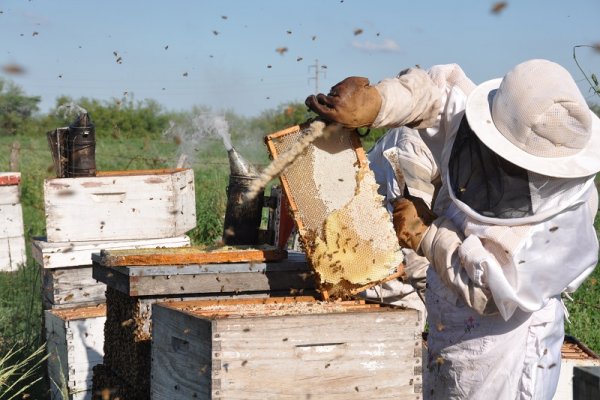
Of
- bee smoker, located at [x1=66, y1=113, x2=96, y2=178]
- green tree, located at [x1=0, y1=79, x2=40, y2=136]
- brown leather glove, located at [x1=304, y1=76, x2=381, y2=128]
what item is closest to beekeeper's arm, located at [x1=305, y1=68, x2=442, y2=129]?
brown leather glove, located at [x1=304, y1=76, x2=381, y2=128]

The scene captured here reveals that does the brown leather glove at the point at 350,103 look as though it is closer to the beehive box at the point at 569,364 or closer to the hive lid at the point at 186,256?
the hive lid at the point at 186,256

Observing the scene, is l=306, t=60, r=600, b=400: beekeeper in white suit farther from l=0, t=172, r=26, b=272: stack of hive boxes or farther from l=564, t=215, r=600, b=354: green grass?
l=0, t=172, r=26, b=272: stack of hive boxes

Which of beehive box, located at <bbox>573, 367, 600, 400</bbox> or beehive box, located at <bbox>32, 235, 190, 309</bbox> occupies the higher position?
beehive box, located at <bbox>573, 367, 600, 400</bbox>

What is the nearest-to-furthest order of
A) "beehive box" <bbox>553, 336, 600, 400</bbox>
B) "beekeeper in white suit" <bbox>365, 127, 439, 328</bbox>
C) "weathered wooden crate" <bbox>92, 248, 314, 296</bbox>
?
"weathered wooden crate" <bbox>92, 248, 314, 296</bbox>
"beekeeper in white suit" <bbox>365, 127, 439, 328</bbox>
"beehive box" <bbox>553, 336, 600, 400</bbox>

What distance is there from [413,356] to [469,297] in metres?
0.29

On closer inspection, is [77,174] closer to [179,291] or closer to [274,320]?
[179,291]

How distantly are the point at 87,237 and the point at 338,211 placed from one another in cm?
224

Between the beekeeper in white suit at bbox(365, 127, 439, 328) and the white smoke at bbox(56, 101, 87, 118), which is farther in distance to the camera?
the white smoke at bbox(56, 101, 87, 118)

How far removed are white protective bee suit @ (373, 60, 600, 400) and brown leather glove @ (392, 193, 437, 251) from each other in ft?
0.14

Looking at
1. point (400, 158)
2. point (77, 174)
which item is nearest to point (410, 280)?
point (400, 158)

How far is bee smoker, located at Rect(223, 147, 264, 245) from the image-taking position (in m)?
3.38

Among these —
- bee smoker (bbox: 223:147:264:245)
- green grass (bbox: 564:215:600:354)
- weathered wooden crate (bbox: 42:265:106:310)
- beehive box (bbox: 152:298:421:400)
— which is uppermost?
bee smoker (bbox: 223:147:264:245)

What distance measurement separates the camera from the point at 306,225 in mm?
2875

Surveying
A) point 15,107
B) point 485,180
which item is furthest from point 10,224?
point 15,107
